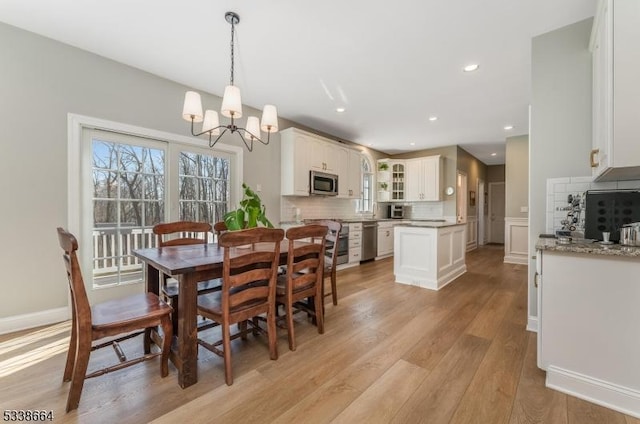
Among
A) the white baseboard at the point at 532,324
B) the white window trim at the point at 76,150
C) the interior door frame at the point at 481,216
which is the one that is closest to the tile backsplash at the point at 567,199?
the white baseboard at the point at 532,324

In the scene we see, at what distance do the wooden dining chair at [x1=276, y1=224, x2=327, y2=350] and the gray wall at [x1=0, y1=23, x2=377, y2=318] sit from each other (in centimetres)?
223

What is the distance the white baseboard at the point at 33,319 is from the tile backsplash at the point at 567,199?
449 centimetres

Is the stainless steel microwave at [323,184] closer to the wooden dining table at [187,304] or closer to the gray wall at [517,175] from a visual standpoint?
the wooden dining table at [187,304]

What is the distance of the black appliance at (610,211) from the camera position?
5.92 feet

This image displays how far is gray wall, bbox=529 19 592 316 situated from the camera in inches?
87.0

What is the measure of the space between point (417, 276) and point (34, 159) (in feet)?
14.5

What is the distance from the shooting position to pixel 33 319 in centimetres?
247

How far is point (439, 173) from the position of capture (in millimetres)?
6395

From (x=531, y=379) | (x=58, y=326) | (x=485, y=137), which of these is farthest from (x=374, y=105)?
(x=58, y=326)

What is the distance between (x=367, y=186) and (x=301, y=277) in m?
4.91

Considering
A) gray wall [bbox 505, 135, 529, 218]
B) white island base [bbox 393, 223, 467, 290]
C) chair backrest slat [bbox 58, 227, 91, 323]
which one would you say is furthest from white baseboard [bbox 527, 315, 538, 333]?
gray wall [bbox 505, 135, 529, 218]

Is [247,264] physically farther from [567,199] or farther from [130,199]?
[567,199]

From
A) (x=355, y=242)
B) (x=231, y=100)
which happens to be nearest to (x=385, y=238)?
(x=355, y=242)

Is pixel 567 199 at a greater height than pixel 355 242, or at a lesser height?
greater
